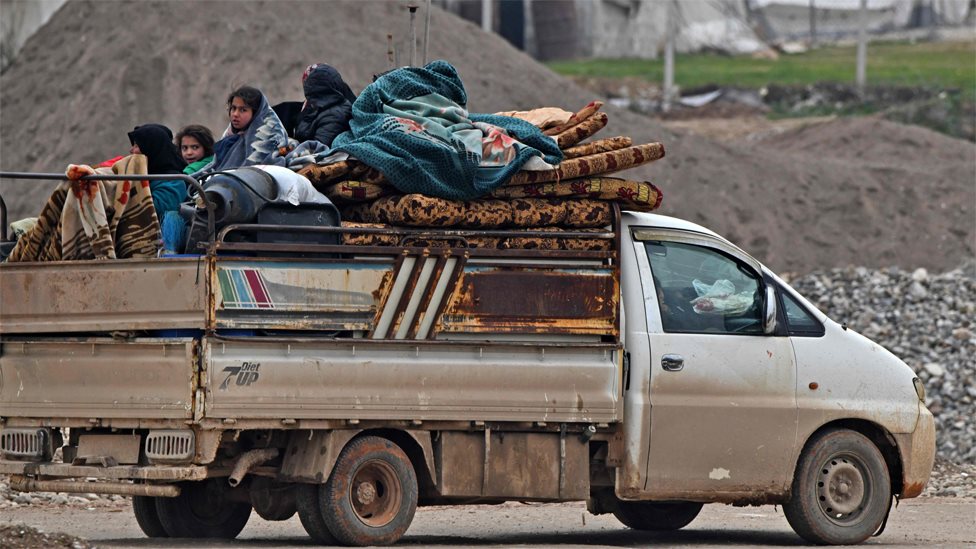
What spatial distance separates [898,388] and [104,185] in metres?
4.86

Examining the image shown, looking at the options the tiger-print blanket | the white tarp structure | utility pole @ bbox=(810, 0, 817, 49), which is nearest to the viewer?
the tiger-print blanket

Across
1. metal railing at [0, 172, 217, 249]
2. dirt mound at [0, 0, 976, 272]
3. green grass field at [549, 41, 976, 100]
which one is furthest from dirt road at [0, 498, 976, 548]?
green grass field at [549, 41, 976, 100]

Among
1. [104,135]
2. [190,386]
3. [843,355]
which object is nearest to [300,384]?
[190,386]

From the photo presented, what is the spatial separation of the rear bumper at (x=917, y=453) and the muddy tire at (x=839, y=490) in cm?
13

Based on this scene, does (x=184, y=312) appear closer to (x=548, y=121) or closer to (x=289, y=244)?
(x=289, y=244)

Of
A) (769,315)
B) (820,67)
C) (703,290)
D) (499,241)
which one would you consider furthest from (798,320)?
(820,67)

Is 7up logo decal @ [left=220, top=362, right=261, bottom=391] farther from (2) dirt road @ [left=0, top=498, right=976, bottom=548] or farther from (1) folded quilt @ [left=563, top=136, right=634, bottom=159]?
(1) folded quilt @ [left=563, top=136, right=634, bottom=159]

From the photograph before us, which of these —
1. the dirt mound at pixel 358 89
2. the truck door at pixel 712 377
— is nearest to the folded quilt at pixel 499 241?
the truck door at pixel 712 377

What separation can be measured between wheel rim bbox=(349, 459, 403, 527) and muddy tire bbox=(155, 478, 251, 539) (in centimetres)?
114

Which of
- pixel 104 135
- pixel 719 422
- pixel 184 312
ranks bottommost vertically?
pixel 719 422

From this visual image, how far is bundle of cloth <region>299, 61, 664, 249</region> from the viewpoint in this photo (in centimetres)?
904

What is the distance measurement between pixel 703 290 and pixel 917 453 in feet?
5.66

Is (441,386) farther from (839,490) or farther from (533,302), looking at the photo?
(839,490)

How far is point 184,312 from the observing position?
8242 mm
